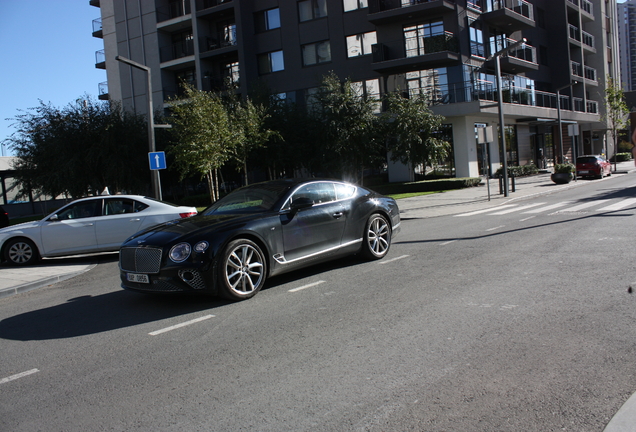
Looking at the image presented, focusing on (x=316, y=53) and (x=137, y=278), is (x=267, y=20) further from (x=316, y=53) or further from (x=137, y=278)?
(x=137, y=278)

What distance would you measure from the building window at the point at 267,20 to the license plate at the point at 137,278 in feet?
112

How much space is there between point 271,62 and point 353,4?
730 cm

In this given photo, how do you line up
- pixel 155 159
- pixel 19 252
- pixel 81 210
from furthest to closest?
pixel 155 159
pixel 81 210
pixel 19 252

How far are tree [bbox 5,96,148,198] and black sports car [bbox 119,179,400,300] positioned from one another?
840 inches

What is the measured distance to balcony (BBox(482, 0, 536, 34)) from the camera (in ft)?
110

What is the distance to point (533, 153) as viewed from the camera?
139ft

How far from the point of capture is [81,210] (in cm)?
1192

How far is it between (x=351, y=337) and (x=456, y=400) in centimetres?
155

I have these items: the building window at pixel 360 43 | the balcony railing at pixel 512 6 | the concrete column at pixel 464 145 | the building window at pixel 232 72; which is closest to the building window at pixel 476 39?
the balcony railing at pixel 512 6

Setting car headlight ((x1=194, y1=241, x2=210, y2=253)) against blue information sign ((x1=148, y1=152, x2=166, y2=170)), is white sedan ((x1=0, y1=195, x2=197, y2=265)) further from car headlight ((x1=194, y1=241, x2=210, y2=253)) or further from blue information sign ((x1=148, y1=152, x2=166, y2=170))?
car headlight ((x1=194, y1=241, x2=210, y2=253))

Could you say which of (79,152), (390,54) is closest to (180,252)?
(79,152)

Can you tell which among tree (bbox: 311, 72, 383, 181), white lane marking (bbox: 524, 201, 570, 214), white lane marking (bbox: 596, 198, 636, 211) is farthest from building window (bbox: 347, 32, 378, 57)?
white lane marking (bbox: 596, 198, 636, 211)

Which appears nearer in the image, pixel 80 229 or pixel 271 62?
pixel 80 229

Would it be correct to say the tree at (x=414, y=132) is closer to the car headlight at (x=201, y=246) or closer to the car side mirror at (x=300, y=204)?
the car side mirror at (x=300, y=204)
